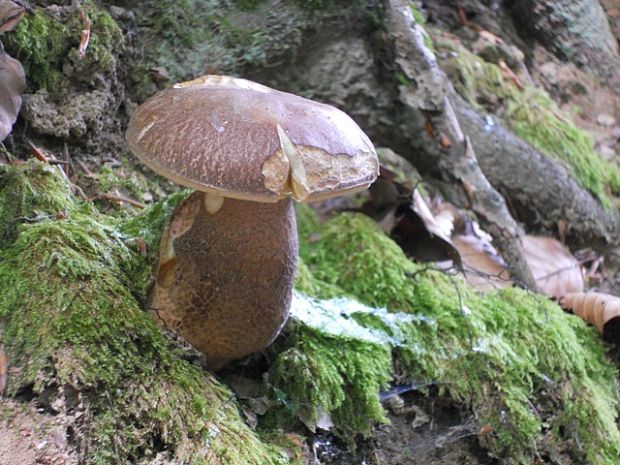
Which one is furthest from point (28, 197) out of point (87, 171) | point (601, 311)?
point (601, 311)

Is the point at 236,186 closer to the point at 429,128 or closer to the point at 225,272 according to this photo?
the point at 225,272

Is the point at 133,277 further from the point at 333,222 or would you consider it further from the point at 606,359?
the point at 606,359

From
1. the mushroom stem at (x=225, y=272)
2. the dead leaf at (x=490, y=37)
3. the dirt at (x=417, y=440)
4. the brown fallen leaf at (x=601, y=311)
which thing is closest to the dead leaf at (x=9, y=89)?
the mushroom stem at (x=225, y=272)

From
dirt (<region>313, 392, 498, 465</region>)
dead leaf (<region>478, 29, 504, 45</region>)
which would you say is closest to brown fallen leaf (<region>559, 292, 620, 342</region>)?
dirt (<region>313, 392, 498, 465</region>)

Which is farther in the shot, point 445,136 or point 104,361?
point 445,136

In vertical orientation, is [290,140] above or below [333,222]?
above

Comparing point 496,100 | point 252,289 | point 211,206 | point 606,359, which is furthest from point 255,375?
point 496,100
